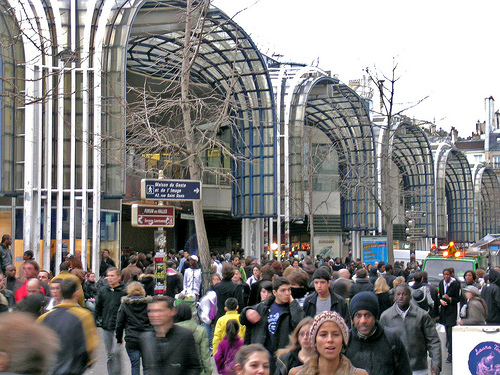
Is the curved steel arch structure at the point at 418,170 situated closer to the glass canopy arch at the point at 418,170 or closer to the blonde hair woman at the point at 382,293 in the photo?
the glass canopy arch at the point at 418,170

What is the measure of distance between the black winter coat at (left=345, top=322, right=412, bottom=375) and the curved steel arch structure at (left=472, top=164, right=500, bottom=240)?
6799 cm

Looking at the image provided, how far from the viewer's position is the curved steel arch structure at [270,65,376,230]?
35438 millimetres

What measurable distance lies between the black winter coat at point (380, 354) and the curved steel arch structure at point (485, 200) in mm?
67988

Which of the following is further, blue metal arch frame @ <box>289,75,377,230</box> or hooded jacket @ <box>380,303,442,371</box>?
blue metal arch frame @ <box>289,75,377,230</box>

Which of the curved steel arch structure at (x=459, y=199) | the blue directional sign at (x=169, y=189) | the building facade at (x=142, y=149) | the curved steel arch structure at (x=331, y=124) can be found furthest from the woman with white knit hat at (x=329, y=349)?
the curved steel arch structure at (x=459, y=199)

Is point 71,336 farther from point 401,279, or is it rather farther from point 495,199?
point 495,199

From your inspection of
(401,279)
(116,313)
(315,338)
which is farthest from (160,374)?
(401,279)

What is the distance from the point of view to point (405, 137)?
50.3m

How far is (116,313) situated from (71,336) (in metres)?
3.63

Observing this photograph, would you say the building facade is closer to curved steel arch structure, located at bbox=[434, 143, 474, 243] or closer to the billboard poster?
the billboard poster

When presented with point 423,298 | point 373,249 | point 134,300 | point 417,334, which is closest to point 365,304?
point 417,334

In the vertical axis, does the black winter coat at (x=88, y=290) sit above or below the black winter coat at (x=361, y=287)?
below

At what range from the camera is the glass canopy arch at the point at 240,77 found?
91.1ft

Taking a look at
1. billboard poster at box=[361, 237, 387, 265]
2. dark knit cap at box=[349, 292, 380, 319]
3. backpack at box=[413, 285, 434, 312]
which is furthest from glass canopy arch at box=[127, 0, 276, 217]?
dark knit cap at box=[349, 292, 380, 319]
